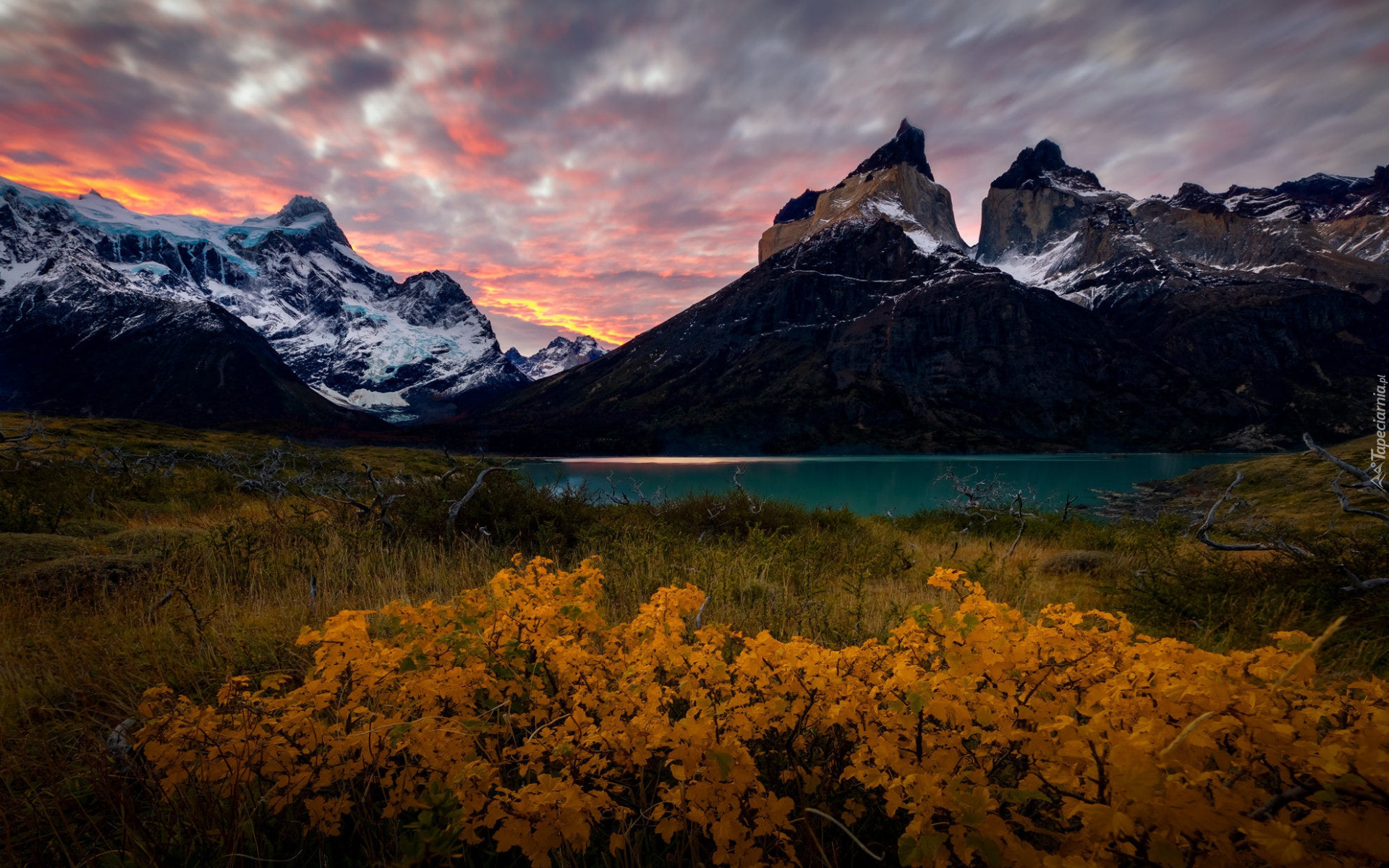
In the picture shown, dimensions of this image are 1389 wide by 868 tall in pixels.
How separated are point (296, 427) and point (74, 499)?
11844 centimetres

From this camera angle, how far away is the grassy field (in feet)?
10.4

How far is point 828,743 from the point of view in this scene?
2.71 metres

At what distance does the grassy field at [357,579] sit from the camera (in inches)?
124

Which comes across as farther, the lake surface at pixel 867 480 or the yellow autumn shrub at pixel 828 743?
the lake surface at pixel 867 480

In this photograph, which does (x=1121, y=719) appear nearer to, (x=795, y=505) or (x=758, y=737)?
(x=758, y=737)

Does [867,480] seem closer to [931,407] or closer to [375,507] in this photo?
[375,507]

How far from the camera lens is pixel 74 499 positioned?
10.8 meters

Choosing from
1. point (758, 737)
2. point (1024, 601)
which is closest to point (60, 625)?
point (758, 737)

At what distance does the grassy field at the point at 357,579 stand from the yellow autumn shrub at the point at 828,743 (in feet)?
2.06

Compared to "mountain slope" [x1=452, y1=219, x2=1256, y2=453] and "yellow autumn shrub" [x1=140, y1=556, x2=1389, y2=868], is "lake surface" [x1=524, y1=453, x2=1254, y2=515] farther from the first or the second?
"mountain slope" [x1=452, y1=219, x2=1256, y2=453]

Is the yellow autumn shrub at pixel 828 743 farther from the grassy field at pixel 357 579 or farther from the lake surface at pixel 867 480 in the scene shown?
the lake surface at pixel 867 480

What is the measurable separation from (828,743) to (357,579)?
20.1 feet

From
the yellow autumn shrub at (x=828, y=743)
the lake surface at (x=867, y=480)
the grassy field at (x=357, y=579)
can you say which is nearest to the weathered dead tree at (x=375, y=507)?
the grassy field at (x=357, y=579)

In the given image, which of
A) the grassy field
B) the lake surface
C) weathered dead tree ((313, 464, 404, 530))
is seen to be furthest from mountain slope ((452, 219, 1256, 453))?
weathered dead tree ((313, 464, 404, 530))
